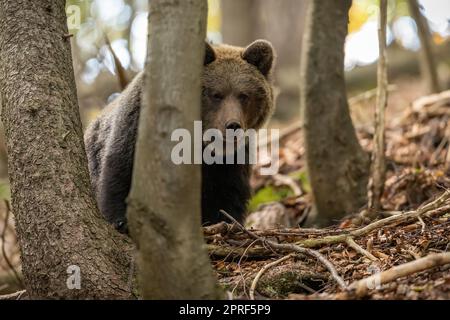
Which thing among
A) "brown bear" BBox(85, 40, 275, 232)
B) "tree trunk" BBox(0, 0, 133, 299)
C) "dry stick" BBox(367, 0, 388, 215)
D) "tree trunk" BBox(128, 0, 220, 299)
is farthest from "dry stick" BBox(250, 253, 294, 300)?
"dry stick" BBox(367, 0, 388, 215)

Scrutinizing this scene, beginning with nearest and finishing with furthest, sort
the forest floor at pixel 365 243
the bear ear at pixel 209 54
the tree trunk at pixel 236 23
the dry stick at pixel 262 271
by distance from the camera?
the forest floor at pixel 365 243, the dry stick at pixel 262 271, the bear ear at pixel 209 54, the tree trunk at pixel 236 23

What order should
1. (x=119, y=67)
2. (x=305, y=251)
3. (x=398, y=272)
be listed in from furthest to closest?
(x=119, y=67), (x=305, y=251), (x=398, y=272)

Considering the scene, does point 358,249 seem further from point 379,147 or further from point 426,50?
point 426,50

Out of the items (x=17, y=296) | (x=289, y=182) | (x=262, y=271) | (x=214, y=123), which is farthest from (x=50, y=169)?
(x=289, y=182)

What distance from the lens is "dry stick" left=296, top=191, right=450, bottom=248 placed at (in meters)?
5.11

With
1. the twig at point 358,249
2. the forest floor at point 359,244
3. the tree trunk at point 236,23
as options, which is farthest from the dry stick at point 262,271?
the tree trunk at point 236,23

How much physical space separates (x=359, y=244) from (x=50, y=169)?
2.74 meters

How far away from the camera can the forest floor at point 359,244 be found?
3.92 meters

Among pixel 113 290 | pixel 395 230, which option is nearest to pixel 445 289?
pixel 395 230

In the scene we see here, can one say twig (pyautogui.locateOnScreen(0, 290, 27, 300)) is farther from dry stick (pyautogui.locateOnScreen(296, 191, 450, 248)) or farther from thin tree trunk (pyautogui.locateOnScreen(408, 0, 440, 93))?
thin tree trunk (pyautogui.locateOnScreen(408, 0, 440, 93))

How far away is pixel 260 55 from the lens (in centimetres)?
703

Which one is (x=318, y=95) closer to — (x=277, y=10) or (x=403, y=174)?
(x=403, y=174)

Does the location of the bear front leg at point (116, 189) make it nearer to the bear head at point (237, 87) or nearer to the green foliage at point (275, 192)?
the bear head at point (237, 87)

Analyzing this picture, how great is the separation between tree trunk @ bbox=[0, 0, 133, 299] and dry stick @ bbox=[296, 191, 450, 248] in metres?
1.67
